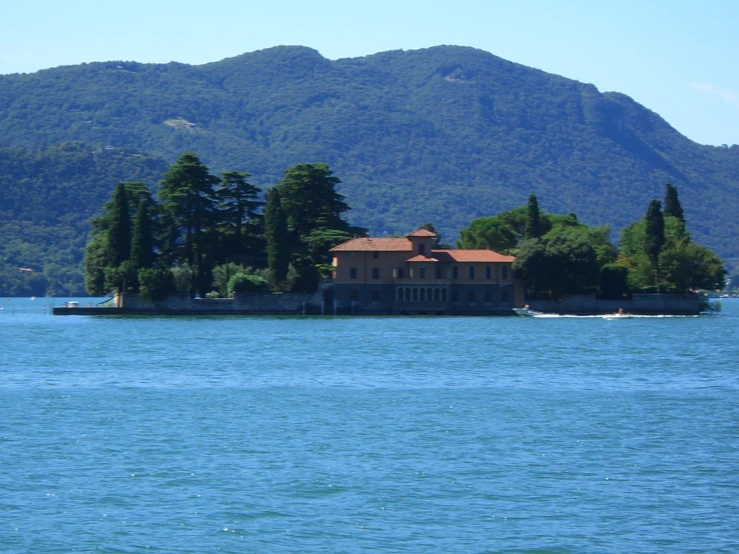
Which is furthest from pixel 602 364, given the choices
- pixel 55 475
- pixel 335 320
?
pixel 335 320

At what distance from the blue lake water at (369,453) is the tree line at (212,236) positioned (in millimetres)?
33486

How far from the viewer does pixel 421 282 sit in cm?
8225

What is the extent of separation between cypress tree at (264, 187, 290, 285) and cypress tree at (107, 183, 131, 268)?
27.8ft

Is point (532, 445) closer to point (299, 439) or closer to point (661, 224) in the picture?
point (299, 439)

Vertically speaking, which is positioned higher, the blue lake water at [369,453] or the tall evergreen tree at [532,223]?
the tall evergreen tree at [532,223]

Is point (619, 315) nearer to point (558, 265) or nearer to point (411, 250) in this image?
point (558, 265)

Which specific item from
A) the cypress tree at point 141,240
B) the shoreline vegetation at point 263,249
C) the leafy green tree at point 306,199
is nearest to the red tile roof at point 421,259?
the shoreline vegetation at point 263,249

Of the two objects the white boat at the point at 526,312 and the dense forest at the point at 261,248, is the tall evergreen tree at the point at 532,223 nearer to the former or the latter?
the dense forest at the point at 261,248

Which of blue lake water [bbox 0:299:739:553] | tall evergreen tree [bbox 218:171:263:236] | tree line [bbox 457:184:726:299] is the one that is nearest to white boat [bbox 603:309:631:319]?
tree line [bbox 457:184:726:299]

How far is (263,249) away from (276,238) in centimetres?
597

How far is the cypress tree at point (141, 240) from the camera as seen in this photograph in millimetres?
76438

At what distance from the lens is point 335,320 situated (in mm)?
75750

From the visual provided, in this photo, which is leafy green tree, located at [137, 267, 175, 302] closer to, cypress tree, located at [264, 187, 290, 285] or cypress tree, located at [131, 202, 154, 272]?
cypress tree, located at [131, 202, 154, 272]

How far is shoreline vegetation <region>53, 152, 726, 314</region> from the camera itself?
257 ft
